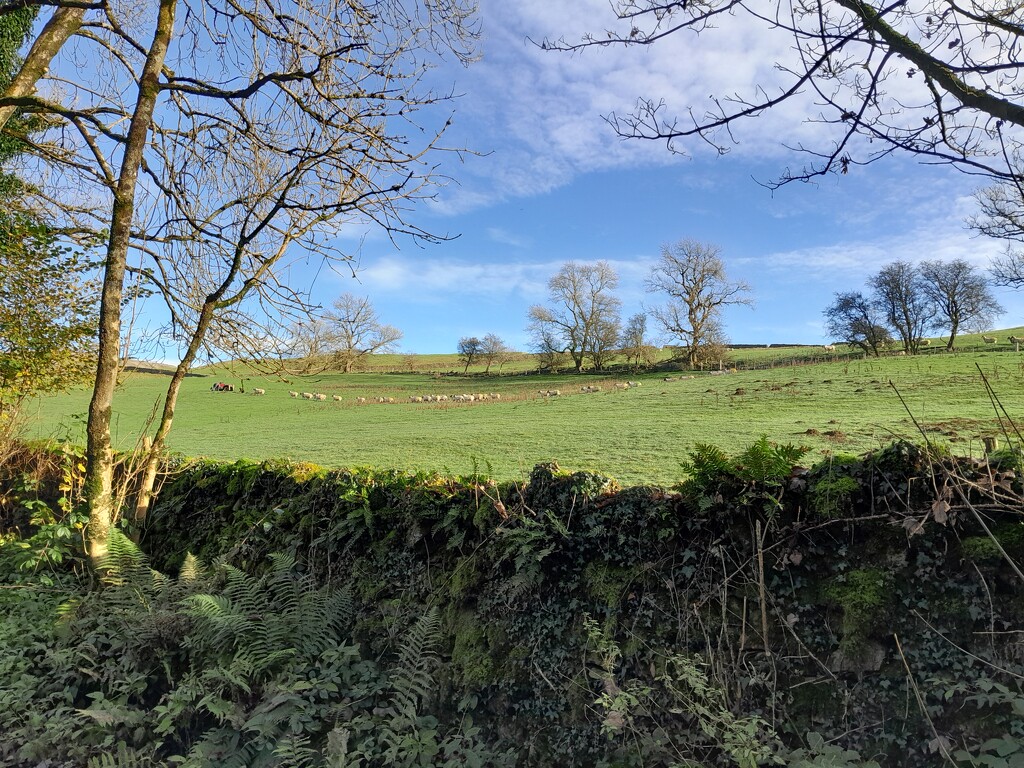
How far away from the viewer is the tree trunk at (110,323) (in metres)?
5.96

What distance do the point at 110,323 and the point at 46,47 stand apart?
4.68m

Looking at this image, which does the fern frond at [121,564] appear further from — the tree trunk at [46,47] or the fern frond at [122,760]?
the tree trunk at [46,47]

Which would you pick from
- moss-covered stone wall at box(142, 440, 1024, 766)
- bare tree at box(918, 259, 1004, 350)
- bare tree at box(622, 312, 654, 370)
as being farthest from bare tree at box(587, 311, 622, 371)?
moss-covered stone wall at box(142, 440, 1024, 766)

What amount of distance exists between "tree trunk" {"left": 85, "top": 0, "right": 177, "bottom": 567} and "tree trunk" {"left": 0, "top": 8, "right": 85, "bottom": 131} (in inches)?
97.3

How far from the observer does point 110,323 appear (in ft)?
19.7

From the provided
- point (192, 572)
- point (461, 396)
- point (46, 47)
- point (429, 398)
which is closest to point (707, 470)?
point (192, 572)

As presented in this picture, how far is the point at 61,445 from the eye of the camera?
8.30 m

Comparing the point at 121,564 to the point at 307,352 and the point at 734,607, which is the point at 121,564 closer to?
the point at 307,352

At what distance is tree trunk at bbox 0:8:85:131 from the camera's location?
23.3 ft

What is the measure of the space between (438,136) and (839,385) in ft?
51.7

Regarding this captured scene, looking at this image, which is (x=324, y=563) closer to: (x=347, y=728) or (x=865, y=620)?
(x=347, y=728)

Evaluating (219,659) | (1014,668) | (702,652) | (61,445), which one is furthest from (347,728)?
(61,445)

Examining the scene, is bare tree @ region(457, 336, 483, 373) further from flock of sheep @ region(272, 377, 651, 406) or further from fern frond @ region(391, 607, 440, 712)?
fern frond @ region(391, 607, 440, 712)

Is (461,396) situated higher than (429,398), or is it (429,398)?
(461,396)
